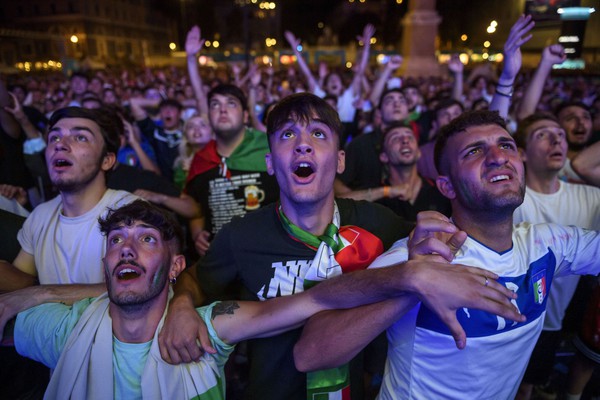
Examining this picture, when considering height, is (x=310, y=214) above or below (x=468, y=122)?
below

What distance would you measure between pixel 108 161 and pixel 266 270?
1.40 meters

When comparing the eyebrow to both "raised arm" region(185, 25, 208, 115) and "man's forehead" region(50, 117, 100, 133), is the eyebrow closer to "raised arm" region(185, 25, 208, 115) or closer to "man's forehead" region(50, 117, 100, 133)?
"man's forehead" region(50, 117, 100, 133)

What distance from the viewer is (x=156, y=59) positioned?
5391 centimetres

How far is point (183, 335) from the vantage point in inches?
66.2

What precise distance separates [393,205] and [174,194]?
1.79 metres

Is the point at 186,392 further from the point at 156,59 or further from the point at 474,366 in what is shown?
the point at 156,59

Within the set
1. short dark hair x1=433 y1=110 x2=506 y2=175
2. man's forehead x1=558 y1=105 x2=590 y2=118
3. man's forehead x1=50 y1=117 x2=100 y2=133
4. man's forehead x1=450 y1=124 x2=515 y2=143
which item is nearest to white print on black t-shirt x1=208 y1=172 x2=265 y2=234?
man's forehead x1=50 y1=117 x2=100 y2=133

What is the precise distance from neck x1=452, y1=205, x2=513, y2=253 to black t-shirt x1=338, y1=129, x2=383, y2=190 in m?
2.15

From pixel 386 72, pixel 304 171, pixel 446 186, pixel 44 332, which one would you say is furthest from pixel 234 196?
pixel 386 72

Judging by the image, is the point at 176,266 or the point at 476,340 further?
the point at 176,266

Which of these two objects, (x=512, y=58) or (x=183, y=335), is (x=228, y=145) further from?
(x=512, y=58)

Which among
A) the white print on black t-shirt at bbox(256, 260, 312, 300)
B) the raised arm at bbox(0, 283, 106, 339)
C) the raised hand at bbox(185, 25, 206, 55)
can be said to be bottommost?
the raised arm at bbox(0, 283, 106, 339)

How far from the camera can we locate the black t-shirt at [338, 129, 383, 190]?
156 inches

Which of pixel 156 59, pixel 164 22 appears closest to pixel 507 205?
pixel 156 59
